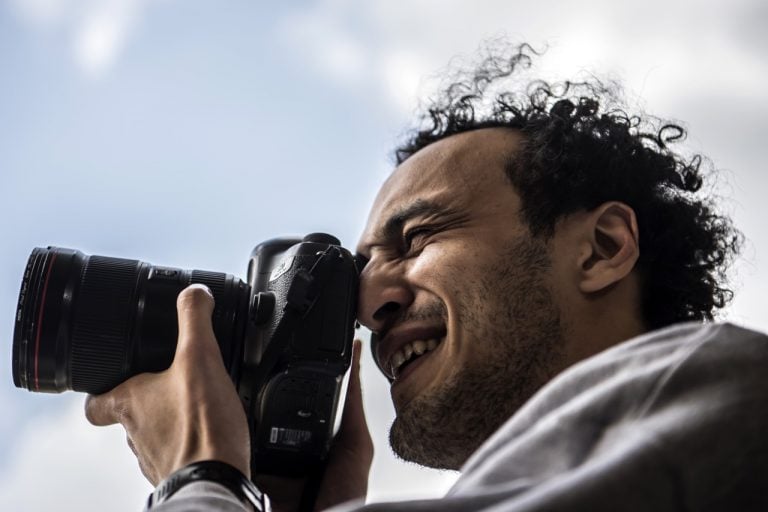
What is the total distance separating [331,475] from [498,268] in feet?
0.96

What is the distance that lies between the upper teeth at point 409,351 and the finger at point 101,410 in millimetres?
308

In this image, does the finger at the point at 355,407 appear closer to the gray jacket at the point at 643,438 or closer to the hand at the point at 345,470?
the hand at the point at 345,470

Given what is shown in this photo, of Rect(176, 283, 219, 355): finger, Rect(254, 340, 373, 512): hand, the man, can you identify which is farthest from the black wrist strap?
Rect(254, 340, 373, 512): hand

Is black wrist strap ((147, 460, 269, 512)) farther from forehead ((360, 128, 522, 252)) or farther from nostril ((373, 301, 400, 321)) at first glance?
forehead ((360, 128, 522, 252))

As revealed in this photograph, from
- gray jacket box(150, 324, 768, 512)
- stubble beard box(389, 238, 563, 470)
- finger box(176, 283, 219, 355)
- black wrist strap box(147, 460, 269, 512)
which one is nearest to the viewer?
gray jacket box(150, 324, 768, 512)

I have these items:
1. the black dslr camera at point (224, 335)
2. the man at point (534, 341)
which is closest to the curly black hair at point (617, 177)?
the man at point (534, 341)

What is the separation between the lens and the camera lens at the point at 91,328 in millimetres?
927

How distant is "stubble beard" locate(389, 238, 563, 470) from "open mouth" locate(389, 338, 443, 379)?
0.05m

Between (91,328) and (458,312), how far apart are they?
37 cm

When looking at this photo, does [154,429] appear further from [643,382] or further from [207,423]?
[643,382]

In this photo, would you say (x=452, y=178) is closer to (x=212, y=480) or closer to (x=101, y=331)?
(x=101, y=331)

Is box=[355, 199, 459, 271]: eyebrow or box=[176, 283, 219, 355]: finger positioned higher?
box=[355, 199, 459, 271]: eyebrow

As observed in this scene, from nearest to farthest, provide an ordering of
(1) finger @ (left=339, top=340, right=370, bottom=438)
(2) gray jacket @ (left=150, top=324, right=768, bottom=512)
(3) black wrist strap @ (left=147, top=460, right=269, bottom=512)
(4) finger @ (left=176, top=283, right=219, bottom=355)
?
1. (2) gray jacket @ (left=150, top=324, right=768, bottom=512)
2. (3) black wrist strap @ (left=147, top=460, right=269, bottom=512)
3. (4) finger @ (left=176, top=283, right=219, bottom=355)
4. (1) finger @ (left=339, top=340, right=370, bottom=438)

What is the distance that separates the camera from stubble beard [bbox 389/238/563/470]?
100 centimetres
